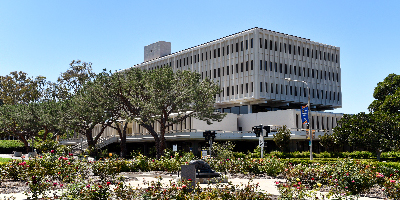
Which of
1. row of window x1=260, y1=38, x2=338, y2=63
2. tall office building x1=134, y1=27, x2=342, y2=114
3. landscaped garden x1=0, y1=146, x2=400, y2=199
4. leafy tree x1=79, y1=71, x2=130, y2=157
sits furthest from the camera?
row of window x1=260, y1=38, x2=338, y2=63

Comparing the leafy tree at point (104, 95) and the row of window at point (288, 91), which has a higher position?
the row of window at point (288, 91)

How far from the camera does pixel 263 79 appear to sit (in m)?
69.6

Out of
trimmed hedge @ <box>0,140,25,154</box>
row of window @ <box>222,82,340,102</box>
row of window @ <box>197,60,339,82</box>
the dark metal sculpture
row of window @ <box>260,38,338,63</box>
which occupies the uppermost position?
row of window @ <box>260,38,338,63</box>

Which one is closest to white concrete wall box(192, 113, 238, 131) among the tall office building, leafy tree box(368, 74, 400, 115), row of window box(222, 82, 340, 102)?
the tall office building

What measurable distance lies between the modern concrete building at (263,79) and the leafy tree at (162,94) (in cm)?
959

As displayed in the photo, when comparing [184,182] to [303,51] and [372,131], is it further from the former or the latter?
[303,51]

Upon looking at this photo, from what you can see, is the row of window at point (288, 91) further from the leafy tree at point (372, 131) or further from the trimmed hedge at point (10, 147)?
the trimmed hedge at point (10, 147)

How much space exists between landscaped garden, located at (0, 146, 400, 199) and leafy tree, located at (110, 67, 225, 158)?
17576 millimetres

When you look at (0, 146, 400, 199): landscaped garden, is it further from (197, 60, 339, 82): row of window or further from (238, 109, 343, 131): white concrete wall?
(197, 60, 339, 82): row of window

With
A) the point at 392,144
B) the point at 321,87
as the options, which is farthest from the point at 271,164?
the point at 321,87

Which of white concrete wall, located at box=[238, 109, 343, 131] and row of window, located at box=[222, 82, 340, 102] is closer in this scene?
white concrete wall, located at box=[238, 109, 343, 131]

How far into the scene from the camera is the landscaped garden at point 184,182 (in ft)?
42.4

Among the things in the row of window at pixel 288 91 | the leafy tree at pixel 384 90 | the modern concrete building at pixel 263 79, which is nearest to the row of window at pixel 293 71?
the modern concrete building at pixel 263 79

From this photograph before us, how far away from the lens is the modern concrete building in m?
65.4
